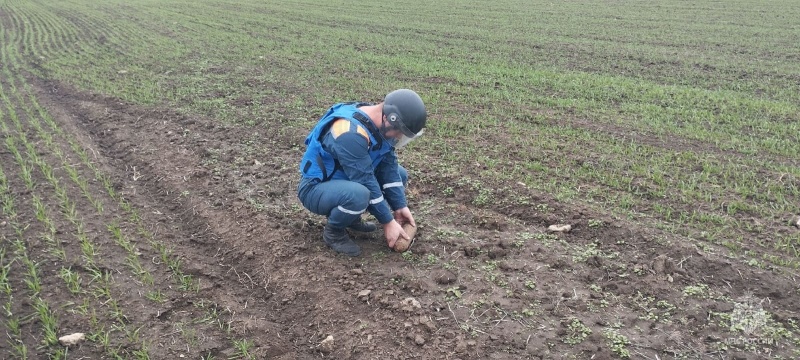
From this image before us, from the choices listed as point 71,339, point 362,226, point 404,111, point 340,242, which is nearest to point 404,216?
point 362,226

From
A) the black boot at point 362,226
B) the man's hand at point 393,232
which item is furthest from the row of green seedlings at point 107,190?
the man's hand at point 393,232

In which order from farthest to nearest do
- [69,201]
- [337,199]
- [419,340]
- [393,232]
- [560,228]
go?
[69,201], [560,228], [393,232], [337,199], [419,340]

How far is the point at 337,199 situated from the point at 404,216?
0.66m

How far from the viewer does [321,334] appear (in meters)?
3.82

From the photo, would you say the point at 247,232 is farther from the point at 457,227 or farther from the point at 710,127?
the point at 710,127

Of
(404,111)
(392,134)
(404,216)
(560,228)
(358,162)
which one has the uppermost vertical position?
(404,111)

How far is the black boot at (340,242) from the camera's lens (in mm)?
4637

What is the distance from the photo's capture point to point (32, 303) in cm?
398

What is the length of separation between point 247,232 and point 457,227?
1816 mm

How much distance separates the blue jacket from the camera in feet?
13.9

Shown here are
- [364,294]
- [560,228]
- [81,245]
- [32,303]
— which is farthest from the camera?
[560,228]

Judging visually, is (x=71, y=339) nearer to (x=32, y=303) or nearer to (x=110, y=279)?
(x=32, y=303)

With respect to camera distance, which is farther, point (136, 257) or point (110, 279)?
point (136, 257)

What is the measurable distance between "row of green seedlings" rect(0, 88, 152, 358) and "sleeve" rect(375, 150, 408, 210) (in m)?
2.09
